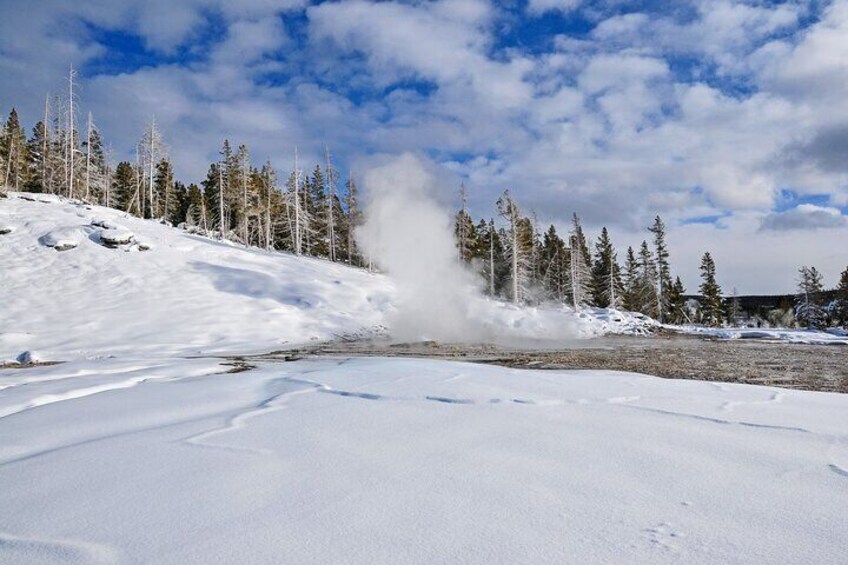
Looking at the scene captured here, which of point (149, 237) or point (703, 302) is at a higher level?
point (149, 237)

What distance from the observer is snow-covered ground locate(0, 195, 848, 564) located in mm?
A: 2404

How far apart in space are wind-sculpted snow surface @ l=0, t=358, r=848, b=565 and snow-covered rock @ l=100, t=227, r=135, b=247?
29.4 metres

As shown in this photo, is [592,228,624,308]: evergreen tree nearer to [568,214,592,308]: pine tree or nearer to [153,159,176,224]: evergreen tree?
[568,214,592,308]: pine tree

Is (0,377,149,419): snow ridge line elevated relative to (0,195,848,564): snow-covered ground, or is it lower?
elevated

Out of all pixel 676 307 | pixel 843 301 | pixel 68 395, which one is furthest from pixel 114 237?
pixel 843 301

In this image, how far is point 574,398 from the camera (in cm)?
638

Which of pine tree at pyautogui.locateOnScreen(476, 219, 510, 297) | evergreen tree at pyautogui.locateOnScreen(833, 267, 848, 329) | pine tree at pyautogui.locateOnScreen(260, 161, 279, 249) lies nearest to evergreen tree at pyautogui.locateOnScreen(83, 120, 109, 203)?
pine tree at pyautogui.locateOnScreen(260, 161, 279, 249)

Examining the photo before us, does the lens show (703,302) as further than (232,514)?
Yes

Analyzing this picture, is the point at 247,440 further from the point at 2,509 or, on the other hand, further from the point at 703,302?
the point at 703,302

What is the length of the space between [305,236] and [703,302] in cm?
5093

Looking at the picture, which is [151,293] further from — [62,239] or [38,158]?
[38,158]

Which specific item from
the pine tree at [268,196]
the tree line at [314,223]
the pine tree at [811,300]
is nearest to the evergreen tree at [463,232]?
the tree line at [314,223]

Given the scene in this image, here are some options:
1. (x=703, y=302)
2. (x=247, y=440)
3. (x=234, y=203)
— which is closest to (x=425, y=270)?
(x=247, y=440)

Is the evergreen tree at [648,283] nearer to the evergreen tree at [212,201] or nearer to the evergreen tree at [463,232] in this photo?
the evergreen tree at [463,232]
